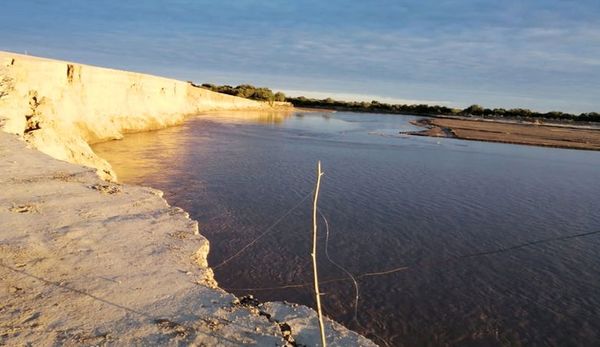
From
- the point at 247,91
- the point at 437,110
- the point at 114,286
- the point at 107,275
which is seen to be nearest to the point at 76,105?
the point at 107,275

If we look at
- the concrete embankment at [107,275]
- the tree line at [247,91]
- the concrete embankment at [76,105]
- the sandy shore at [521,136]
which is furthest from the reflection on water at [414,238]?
the tree line at [247,91]

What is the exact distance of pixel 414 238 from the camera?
7.85 metres

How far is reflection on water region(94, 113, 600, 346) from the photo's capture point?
17.2ft

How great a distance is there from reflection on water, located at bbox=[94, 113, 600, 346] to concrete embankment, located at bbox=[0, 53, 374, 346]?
2.87ft

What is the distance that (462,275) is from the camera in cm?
641

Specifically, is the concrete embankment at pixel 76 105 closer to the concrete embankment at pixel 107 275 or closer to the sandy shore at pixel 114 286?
the concrete embankment at pixel 107 275

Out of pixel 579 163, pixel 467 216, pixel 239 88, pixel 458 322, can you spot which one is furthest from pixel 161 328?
pixel 239 88

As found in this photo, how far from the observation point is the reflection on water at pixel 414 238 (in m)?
5.23

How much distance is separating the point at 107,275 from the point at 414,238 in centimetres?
514

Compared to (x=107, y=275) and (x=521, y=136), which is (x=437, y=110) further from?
(x=107, y=275)

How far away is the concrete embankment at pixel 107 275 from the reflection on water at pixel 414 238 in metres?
0.87

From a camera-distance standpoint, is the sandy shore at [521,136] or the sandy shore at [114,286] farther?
the sandy shore at [521,136]

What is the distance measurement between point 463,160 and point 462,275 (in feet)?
43.7

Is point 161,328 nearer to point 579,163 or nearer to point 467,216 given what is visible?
point 467,216
